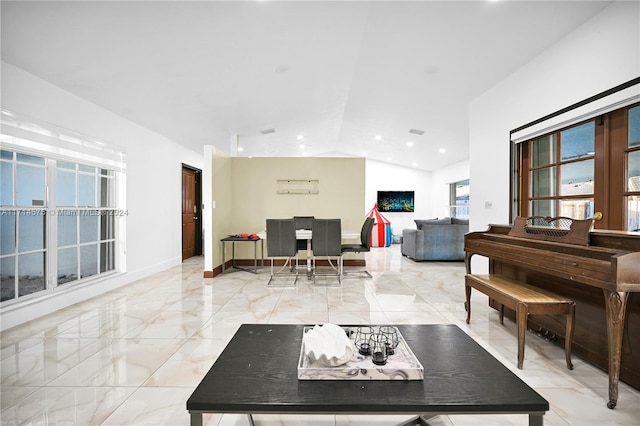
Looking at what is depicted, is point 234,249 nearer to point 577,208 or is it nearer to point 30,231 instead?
point 30,231

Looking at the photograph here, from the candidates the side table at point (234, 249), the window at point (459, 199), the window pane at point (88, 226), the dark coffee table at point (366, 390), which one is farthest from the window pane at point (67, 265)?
the window at point (459, 199)

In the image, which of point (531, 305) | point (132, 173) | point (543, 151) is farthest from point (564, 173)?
point (132, 173)

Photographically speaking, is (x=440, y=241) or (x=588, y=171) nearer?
(x=588, y=171)

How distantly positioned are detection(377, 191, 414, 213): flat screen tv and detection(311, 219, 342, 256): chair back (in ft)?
20.3

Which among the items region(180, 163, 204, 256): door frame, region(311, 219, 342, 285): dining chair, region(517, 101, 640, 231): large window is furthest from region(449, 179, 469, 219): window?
region(180, 163, 204, 256): door frame

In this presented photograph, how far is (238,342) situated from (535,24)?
358cm

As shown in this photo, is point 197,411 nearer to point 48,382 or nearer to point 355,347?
point 355,347

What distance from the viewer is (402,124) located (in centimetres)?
649

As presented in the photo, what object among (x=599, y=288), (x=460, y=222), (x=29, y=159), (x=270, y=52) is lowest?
(x=599, y=288)

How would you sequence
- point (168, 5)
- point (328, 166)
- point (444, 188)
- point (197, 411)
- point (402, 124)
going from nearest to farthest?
point (197, 411) < point (168, 5) < point (328, 166) < point (402, 124) < point (444, 188)

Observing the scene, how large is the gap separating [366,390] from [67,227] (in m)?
4.03

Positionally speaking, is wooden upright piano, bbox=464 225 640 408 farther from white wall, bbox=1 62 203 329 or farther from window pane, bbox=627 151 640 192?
white wall, bbox=1 62 203 329

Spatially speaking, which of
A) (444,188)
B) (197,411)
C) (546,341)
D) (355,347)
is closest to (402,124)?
(444,188)

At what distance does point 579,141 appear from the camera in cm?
292
